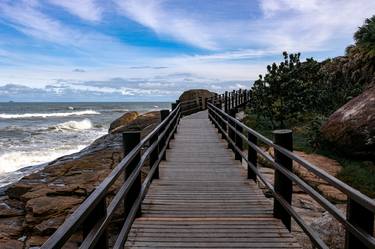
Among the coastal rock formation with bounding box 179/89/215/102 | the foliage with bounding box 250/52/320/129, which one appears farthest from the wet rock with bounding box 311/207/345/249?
the coastal rock formation with bounding box 179/89/215/102

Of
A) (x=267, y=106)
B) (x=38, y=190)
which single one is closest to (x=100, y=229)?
(x=38, y=190)

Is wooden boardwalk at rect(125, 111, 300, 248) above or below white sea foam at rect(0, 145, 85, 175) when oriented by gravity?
above

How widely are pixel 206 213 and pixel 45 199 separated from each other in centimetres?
314

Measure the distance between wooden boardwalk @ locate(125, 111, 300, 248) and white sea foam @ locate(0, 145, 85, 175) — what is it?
1347cm

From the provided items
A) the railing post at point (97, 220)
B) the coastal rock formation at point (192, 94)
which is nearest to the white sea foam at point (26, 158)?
the coastal rock formation at point (192, 94)

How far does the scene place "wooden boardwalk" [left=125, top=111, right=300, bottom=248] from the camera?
14.2ft

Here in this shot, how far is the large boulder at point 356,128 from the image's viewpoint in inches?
382

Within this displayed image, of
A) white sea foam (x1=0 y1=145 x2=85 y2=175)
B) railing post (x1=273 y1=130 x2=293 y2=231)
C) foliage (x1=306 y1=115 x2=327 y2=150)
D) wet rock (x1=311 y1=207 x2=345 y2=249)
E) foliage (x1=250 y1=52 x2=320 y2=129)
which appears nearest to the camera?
railing post (x1=273 y1=130 x2=293 y2=231)

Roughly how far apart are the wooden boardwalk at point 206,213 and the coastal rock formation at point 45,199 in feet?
3.99

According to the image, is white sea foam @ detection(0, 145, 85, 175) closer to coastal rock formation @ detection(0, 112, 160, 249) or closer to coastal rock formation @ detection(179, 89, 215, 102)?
coastal rock formation @ detection(0, 112, 160, 249)

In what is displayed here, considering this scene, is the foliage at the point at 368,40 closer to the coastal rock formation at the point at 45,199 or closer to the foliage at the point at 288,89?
the foliage at the point at 288,89

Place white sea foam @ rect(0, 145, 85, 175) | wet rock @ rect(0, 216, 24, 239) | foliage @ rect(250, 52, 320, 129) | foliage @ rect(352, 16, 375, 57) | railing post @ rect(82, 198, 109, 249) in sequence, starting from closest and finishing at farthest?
1. railing post @ rect(82, 198, 109, 249)
2. wet rock @ rect(0, 216, 24, 239)
3. foliage @ rect(250, 52, 320, 129)
4. foliage @ rect(352, 16, 375, 57)
5. white sea foam @ rect(0, 145, 85, 175)

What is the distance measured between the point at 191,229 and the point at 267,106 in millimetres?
12257

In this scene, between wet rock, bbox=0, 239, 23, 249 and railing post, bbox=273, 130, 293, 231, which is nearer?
railing post, bbox=273, 130, 293, 231
